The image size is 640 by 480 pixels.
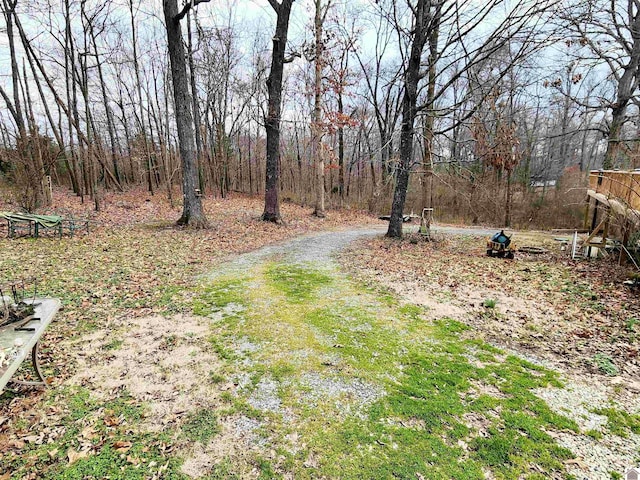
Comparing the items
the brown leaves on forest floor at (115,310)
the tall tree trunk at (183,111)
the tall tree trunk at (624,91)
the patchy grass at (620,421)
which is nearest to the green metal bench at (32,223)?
the brown leaves on forest floor at (115,310)

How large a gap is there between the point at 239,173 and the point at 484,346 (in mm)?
24067

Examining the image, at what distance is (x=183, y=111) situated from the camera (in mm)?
9555

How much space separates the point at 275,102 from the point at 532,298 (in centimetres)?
988

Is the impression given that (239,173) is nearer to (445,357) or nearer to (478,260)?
(478,260)

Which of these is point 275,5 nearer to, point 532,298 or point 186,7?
point 186,7

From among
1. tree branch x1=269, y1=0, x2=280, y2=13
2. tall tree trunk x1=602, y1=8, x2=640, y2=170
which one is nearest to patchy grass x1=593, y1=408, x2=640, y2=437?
tall tree trunk x1=602, y1=8, x2=640, y2=170

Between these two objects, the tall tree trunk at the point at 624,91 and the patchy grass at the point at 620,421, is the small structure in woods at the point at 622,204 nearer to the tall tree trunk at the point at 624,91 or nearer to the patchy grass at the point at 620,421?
the tall tree trunk at the point at 624,91

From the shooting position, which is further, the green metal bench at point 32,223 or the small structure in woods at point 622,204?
the green metal bench at point 32,223

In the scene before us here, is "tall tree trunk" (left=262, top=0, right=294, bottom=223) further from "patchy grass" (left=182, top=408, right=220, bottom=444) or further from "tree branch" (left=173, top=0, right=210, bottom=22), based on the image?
"patchy grass" (left=182, top=408, right=220, bottom=444)

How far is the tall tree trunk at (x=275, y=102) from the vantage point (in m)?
10.7

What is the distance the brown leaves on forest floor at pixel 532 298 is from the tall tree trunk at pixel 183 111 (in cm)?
528

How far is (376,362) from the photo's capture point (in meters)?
3.50

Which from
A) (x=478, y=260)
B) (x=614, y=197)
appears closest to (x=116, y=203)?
(x=478, y=260)

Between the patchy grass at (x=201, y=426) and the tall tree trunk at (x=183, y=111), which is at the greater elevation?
the tall tree trunk at (x=183, y=111)
